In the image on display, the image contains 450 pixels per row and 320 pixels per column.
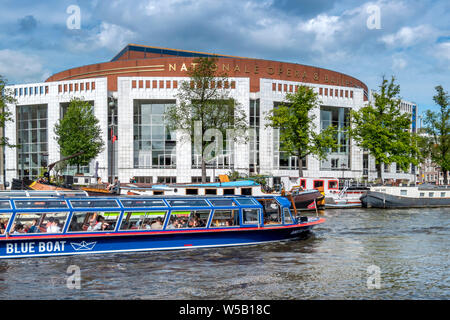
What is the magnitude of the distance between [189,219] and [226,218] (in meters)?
1.89

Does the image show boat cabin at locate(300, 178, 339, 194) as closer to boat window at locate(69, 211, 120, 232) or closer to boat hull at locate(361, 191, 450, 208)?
boat hull at locate(361, 191, 450, 208)

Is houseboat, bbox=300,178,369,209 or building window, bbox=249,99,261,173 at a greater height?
building window, bbox=249,99,261,173

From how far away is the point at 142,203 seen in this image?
20375mm

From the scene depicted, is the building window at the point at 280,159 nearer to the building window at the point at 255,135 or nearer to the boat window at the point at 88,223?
the building window at the point at 255,135

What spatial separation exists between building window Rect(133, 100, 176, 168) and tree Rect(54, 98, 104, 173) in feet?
36.6

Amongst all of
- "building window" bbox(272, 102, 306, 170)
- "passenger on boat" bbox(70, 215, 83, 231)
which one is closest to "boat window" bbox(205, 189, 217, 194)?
"passenger on boat" bbox(70, 215, 83, 231)

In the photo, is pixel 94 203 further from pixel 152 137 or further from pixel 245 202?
pixel 152 137

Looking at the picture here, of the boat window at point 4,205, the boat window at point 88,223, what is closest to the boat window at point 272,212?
the boat window at point 88,223

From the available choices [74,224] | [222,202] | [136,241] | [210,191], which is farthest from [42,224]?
[210,191]

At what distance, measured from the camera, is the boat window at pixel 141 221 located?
19.9 metres

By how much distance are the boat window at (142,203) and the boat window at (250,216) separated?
3.84 meters

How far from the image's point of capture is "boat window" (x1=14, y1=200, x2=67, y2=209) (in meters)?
18.6

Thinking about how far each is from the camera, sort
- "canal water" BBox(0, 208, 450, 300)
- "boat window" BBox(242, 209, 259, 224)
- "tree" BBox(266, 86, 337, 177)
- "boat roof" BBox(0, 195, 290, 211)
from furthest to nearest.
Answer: "tree" BBox(266, 86, 337, 177)
"boat window" BBox(242, 209, 259, 224)
"boat roof" BBox(0, 195, 290, 211)
"canal water" BBox(0, 208, 450, 300)
